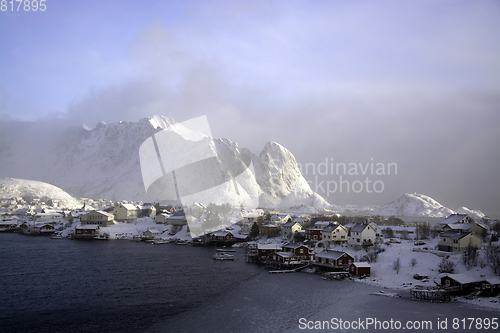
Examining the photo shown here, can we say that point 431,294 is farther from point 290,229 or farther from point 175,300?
point 290,229

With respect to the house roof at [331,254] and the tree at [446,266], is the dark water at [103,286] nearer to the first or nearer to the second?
the house roof at [331,254]

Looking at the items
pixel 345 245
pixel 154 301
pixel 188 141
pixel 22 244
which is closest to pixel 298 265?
pixel 345 245

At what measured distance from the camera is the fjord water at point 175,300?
1595 cm

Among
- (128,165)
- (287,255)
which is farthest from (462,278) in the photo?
(128,165)

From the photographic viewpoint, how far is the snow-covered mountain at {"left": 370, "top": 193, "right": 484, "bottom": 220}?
105325 millimetres

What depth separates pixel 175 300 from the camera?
63.9 feet

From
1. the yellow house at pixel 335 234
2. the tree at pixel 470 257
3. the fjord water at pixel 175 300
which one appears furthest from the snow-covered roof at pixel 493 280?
the yellow house at pixel 335 234

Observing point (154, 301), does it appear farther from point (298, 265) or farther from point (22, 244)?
point (22, 244)

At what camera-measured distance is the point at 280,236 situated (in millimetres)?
47062

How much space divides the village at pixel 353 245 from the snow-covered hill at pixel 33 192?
1660 cm

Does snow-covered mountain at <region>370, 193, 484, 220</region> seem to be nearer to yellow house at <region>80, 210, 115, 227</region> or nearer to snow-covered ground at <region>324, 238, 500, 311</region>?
snow-covered ground at <region>324, 238, 500, 311</region>

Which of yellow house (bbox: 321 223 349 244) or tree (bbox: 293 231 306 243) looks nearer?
yellow house (bbox: 321 223 349 244)

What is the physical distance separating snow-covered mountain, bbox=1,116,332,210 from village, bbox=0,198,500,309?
116 ft

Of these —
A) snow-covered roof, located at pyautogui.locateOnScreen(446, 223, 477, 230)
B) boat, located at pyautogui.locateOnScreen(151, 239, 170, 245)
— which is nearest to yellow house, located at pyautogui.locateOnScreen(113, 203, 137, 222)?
boat, located at pyautogui.locateOnScreen(151, 239, 170, 245)
